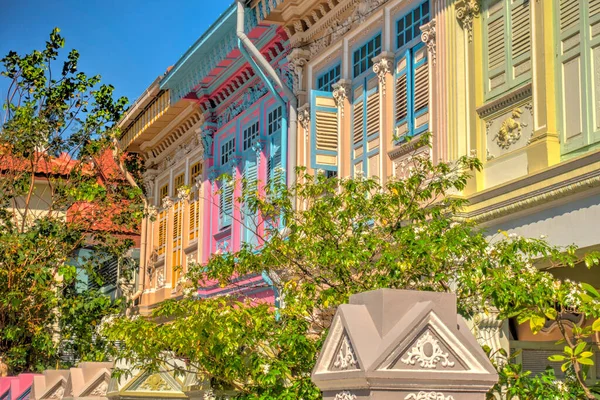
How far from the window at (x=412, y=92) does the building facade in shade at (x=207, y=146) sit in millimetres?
2231

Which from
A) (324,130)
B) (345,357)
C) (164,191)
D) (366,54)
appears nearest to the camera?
(345,357)

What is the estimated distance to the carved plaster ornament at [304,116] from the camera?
1487 cm

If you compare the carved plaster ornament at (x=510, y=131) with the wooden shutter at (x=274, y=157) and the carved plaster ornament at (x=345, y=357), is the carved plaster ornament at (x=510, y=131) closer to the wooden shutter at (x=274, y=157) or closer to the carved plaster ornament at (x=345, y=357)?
the wooden shutter at (x=274, y=157)

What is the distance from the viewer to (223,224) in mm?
18203

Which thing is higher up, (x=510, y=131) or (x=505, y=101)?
(x=505, y=101)

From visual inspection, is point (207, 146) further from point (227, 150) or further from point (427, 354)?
point (427, 354)

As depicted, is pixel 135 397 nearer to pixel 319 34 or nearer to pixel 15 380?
pixel 15 380

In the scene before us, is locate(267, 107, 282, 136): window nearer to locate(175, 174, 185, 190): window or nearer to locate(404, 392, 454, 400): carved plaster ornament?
locate(175, 174, 185, 190): window

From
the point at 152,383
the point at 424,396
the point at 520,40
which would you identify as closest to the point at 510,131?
the point at 520,40

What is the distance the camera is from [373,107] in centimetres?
1337

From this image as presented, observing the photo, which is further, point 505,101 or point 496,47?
point 496,47

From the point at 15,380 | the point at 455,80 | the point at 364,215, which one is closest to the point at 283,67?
the point at 455,80

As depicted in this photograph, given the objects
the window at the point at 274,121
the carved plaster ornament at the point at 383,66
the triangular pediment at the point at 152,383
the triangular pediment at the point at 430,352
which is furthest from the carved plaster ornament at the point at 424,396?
the window at the point at 274,121

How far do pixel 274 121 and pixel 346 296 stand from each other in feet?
28.5
